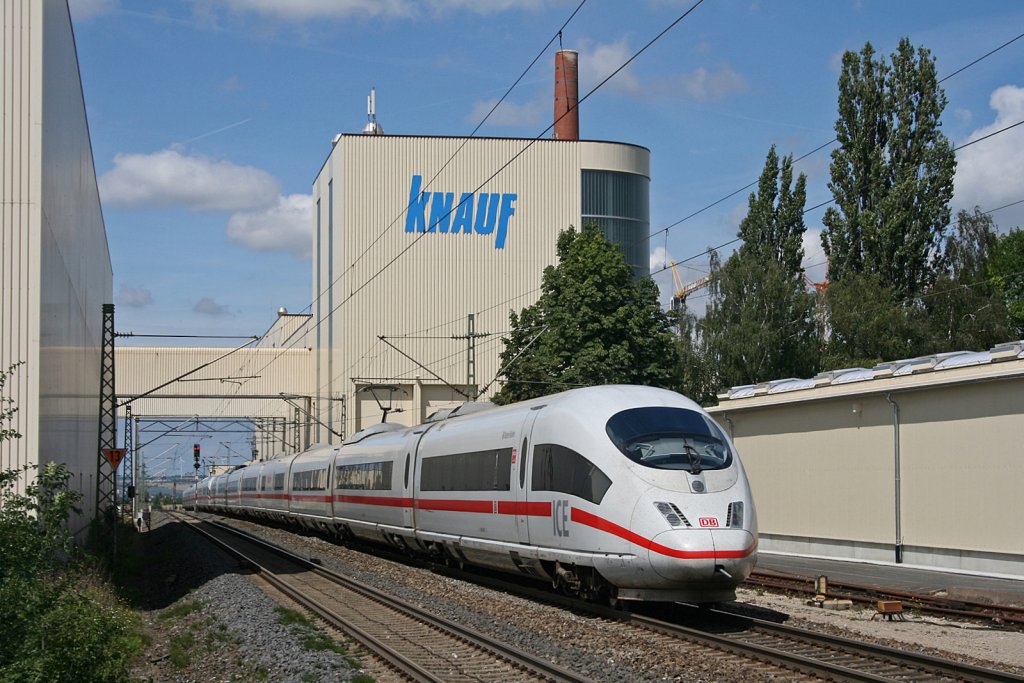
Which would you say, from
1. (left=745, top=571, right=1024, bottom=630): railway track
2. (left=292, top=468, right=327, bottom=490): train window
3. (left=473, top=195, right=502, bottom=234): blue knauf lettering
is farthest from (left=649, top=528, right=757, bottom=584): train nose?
(left=473, top=195, right=502, bottom=234): blue knauf lettering

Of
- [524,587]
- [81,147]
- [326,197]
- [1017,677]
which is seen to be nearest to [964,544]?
[524,587]

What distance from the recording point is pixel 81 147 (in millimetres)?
25891

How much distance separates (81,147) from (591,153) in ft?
137

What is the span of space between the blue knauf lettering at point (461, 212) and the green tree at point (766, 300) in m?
12.5

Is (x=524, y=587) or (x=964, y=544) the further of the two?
(x=964, y=544)

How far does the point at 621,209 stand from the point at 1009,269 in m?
20.9

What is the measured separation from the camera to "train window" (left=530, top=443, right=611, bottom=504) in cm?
1553

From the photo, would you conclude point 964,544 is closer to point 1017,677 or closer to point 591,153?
point 1017,677

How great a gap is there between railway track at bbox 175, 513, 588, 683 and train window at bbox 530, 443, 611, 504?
99.7 inches

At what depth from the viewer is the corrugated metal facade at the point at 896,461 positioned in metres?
21.9

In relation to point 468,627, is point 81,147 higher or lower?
higher

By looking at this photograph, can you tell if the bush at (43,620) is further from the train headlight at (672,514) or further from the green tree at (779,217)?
the green tree at (779,217)

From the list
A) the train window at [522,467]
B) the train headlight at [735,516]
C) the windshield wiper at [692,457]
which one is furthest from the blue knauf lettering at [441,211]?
the train headlight at [735,516]

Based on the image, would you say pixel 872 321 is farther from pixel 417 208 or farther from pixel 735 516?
pixel 735 516
